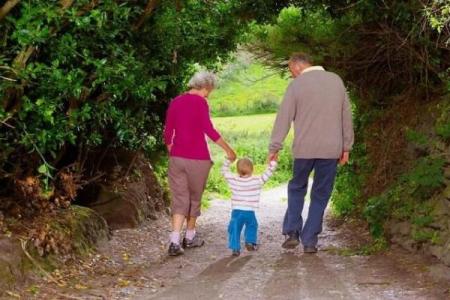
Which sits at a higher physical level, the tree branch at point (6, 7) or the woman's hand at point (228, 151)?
the tree branch at point (6, 7)

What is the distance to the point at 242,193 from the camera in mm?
Answer: 7336

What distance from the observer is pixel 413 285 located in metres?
5.57

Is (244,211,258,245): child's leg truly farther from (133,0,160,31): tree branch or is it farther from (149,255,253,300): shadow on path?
(133,0,160,31): tree branch

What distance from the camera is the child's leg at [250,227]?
7.45 meters

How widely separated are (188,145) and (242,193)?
2.58 ft

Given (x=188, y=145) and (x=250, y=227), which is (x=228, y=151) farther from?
(x=250, y=227)

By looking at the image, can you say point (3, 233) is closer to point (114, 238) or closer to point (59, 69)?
point (59, 69)

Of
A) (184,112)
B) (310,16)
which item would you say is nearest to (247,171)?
(184,112)

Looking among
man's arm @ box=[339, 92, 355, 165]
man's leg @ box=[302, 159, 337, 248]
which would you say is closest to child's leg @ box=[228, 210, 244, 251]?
man's leg @ box=[302, 159, 337, 248]

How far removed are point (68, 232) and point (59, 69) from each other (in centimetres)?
181

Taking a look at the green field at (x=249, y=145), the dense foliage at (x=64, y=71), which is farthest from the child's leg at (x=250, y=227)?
the green field at (x=249, y=145)

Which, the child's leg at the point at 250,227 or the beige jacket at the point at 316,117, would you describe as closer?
the beige jacket at the point at 316,117

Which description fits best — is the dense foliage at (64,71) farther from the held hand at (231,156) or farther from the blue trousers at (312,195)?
the blue trousers at (312,195)

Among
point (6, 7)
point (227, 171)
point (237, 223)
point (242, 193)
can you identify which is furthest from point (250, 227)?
point (6, 7)
